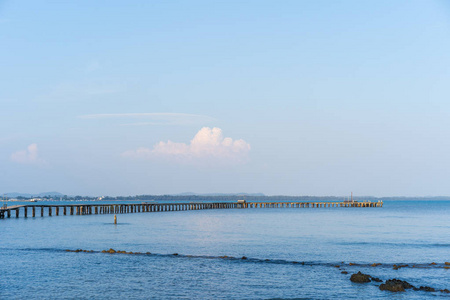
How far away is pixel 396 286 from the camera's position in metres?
24.9

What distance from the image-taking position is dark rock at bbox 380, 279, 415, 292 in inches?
976

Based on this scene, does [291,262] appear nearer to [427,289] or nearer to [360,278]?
[360,278]

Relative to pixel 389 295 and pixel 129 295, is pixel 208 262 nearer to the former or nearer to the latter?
pixel 129 295

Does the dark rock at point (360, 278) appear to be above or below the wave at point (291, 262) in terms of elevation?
above

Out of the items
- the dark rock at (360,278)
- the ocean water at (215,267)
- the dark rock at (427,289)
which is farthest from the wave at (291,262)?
the dark rock at (427,289)

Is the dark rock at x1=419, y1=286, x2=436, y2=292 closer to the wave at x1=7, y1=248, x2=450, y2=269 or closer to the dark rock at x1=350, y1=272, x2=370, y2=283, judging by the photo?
the dark rock at x1=350, y1=272, x2=370, y2=283

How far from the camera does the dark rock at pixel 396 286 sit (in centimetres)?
2479

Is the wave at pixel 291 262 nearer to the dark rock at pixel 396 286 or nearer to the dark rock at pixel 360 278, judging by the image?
the dark rock at pixel 360 278

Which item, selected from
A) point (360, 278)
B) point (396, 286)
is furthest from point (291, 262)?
point (396, 286)

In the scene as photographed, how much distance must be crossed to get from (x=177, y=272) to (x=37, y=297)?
A: 911 centimetres

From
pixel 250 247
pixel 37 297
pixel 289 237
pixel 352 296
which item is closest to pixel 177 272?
pixel 37 297

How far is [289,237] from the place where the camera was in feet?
173

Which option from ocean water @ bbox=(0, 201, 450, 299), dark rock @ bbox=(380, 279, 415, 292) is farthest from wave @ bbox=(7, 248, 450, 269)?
dark rock @ bbox=(380, 279, 415, 292)

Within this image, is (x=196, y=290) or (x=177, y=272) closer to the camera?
(x=196, y=290)
